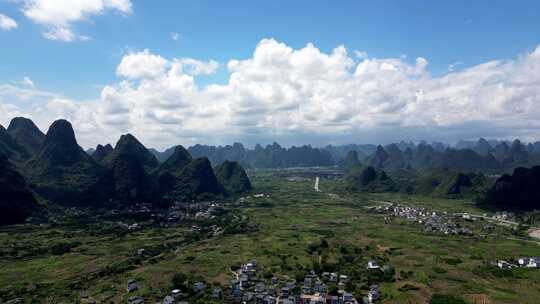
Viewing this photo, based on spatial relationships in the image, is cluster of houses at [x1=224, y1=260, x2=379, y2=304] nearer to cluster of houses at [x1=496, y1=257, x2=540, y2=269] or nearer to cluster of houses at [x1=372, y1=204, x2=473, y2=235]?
cluster of houses at [x1=496, y1=257, x2=540, y2=269]

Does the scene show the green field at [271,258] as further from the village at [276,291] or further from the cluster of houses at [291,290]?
the cluster of houses at [291,290]

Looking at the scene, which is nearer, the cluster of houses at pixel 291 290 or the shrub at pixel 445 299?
the shrub at pixel 445 299

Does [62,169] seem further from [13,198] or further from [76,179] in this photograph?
[13,198]

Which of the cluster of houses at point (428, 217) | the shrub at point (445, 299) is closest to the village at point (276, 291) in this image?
the shrub at point (445, 299)

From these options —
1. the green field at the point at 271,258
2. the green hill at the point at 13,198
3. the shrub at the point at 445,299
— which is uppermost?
the green hill at the point at 13,198

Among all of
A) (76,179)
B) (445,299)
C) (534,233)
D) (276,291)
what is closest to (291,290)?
(276,291)

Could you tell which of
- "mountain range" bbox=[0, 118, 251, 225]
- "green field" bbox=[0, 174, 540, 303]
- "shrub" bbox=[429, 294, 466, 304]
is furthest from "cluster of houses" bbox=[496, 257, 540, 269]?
"mountain range" bbox=[0, 118, 251, 225]
